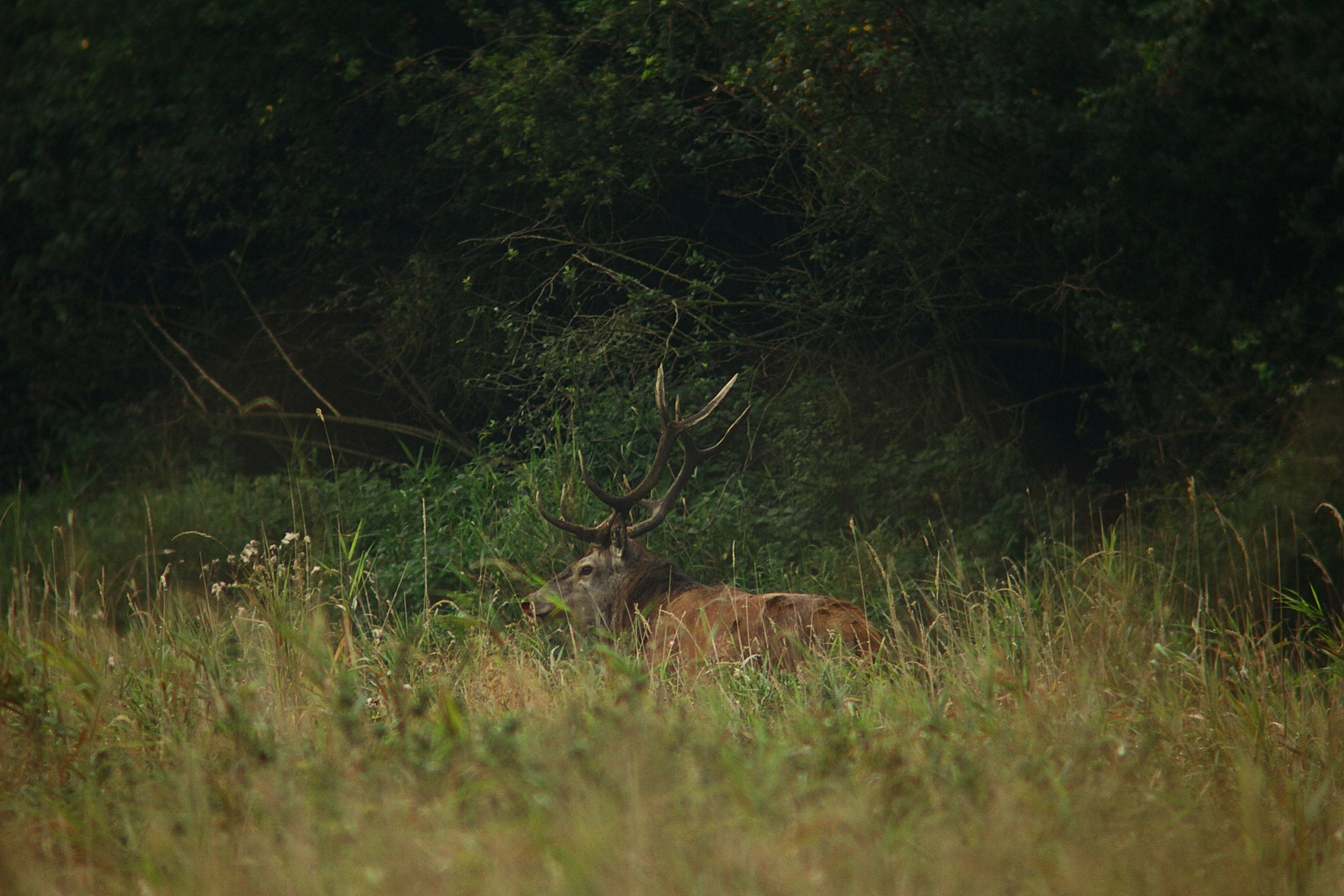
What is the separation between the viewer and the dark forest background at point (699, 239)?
5918 mm

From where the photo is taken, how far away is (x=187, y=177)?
9.21 metres

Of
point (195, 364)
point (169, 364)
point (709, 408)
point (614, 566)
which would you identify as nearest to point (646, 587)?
point (614, 566)

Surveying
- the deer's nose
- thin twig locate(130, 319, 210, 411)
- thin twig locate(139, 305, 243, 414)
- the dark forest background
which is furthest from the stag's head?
thin twig locate(130, 319, 210, 411)

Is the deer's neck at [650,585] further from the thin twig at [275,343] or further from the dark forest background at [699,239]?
the thin twig at [275,343]

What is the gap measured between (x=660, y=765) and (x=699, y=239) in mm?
7063

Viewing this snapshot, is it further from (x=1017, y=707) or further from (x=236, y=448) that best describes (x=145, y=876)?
(x=236, y=448)

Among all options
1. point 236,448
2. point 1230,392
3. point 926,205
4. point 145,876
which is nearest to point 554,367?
point 926,205

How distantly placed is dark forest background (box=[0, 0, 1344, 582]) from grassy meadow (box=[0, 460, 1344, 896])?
6.62 feet

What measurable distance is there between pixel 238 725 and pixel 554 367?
528 centimetres

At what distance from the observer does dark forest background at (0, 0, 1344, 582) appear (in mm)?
5918

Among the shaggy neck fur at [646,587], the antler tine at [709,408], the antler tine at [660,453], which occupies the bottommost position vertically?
the shaggy neck fur at [646,587]

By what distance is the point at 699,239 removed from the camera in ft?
29.7

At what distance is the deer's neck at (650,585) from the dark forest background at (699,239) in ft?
5.33

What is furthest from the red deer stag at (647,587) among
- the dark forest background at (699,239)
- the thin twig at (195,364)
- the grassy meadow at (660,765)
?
the thin twig at (195,364)
